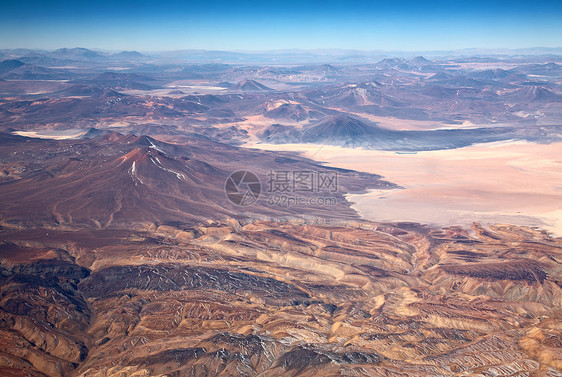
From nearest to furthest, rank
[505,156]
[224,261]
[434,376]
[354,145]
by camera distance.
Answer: [434,376] < [224,261] < [505,156] < [354,145]

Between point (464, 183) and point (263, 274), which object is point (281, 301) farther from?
point (464, 183)

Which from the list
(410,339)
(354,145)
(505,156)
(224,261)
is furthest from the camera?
(354,145)

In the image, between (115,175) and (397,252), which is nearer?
(397,252)

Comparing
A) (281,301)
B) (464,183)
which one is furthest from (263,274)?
(464,183)

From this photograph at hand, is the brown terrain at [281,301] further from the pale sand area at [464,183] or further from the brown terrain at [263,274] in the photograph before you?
the pale sand area at [464,183]

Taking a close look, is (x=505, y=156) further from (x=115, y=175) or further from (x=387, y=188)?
(x=115, y=175)

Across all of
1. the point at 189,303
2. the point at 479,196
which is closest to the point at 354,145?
the point at 479,196

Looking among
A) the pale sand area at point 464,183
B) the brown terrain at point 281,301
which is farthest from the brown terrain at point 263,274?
the pale sand area at point 464,183

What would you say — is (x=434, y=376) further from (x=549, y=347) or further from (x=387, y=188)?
(x=387, y=188)
